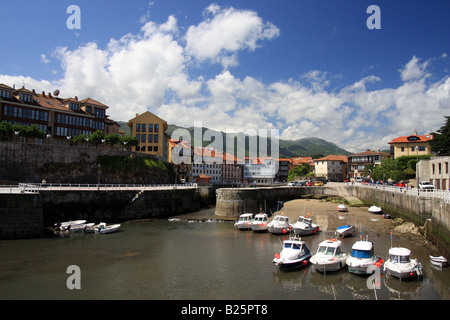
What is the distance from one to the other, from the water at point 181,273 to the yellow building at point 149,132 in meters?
48.3

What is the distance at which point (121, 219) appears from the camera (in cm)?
4528

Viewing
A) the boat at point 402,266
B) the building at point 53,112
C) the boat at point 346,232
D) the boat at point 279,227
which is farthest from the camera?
the building at point 53,112

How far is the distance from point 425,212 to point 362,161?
9336cm

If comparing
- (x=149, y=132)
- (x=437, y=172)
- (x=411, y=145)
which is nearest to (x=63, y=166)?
(x=149, y=132)

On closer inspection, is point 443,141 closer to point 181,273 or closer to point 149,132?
point 181,273

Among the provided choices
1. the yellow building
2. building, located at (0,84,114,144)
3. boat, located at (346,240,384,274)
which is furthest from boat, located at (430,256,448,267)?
the yellow building

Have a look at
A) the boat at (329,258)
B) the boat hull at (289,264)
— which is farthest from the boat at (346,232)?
the boat hull at (289,264)

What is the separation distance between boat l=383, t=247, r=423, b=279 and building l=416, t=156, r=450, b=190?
30.0 m

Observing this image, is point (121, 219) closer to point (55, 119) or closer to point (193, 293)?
point (193, 293)

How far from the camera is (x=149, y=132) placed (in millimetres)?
81000

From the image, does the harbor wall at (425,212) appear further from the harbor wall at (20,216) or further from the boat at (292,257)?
the harbor wall at (20,216)

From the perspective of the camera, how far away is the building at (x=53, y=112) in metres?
61.2
